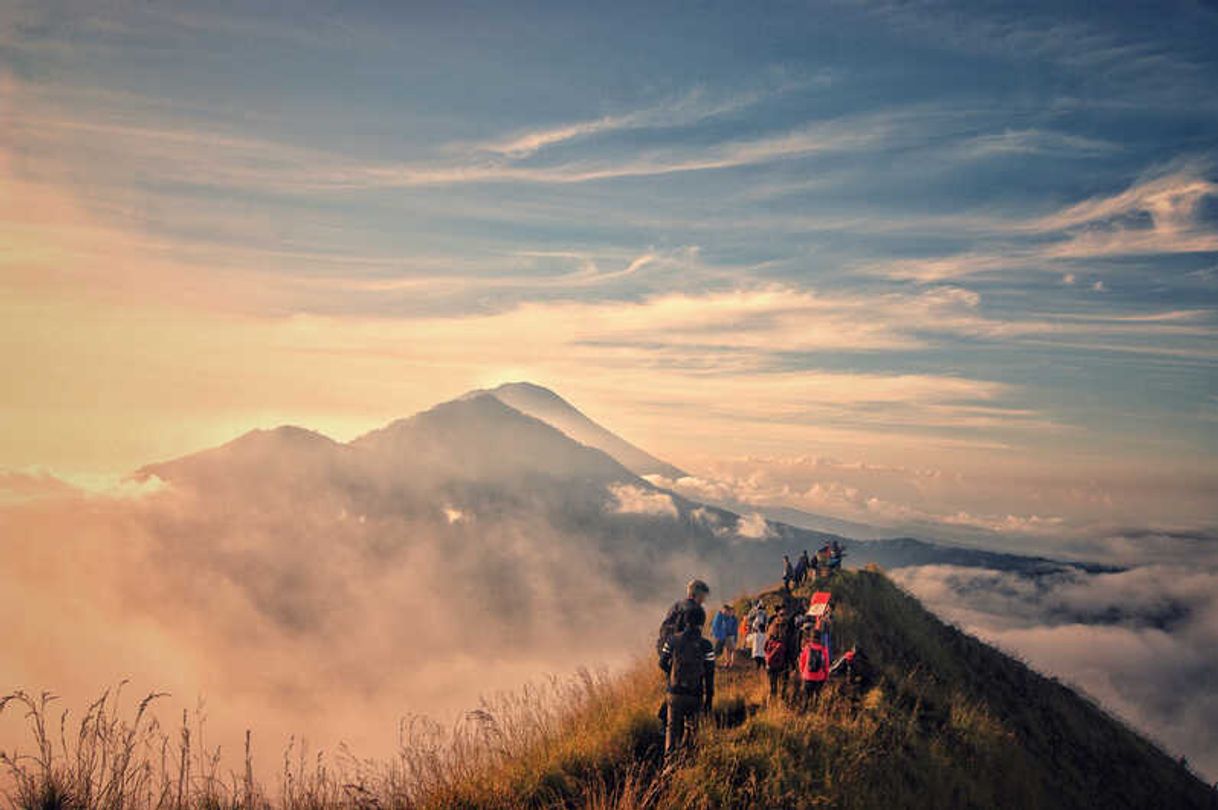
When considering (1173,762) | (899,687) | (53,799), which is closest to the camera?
(53,799)

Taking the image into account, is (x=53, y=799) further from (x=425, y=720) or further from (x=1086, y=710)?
(x=1086, y=710)

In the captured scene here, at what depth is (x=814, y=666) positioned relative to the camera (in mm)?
11914

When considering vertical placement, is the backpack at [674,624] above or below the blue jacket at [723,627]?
above

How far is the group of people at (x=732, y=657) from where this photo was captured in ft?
29.5

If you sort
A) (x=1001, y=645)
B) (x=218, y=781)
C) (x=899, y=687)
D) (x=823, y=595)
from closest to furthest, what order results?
(x=218, y=781), (x=823, y=595), (x=899, y=687), (x=1001, y=645)

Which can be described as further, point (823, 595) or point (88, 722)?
point (823, 595)

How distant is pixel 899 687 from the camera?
14.2m

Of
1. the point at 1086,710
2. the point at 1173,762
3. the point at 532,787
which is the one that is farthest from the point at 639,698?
the point at 1173,762

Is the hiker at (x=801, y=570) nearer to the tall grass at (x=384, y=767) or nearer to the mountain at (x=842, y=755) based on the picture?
the mountain at (x=842, y=755)

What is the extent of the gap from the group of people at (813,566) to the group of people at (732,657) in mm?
4729

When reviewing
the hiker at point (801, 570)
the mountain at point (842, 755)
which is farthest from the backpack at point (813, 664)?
the hiker at point (801, 570)

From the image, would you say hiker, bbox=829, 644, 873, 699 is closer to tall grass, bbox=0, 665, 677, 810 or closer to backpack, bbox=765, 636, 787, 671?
backpack, bbox=765, 636, 787, 671

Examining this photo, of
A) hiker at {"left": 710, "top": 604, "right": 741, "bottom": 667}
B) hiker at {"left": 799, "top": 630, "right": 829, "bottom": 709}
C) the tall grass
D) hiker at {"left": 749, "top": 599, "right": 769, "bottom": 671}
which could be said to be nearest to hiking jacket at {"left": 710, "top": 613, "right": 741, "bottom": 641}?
hiker at {"left": 710, "top": 604, "right": 741, "bottom": 667}

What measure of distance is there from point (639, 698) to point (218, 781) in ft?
21.0
